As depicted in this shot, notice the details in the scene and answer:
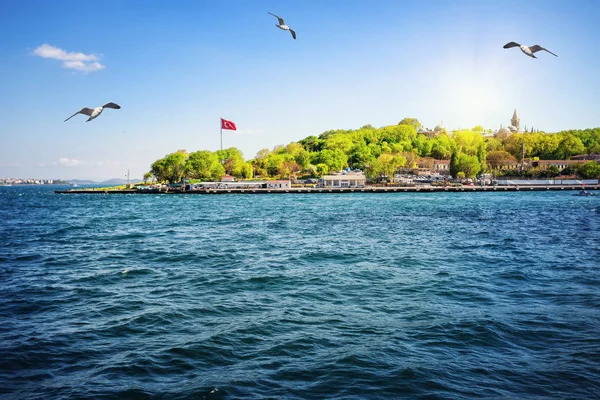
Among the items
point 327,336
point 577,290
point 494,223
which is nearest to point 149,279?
point 327,336

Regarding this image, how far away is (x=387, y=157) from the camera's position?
125 m

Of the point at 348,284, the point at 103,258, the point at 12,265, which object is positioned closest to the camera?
the point at 348,284

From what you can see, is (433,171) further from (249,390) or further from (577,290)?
(249,390)

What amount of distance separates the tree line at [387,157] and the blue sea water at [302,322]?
325 ft

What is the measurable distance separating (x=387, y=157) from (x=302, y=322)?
11767cm

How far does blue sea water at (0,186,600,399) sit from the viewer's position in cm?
789

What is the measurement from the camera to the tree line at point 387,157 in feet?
391

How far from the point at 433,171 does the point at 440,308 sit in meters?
133

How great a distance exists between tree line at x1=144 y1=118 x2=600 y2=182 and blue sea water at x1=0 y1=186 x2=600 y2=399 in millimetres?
99157

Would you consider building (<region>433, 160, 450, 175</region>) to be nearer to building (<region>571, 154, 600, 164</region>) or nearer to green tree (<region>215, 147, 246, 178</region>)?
building (<region>571, 154, 600, 164</region>)

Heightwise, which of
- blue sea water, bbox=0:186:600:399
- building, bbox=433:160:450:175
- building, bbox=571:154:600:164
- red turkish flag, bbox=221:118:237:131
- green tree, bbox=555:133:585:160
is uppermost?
red turkish flag, bbox=221:118:237:131

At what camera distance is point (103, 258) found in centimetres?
2080

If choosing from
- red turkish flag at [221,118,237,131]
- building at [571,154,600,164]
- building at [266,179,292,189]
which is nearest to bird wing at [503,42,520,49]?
red turkish flag at [221,118,237,131]

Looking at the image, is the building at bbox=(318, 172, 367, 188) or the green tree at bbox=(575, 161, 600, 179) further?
the green tree at bbox=(575, 161, 600, 179)
